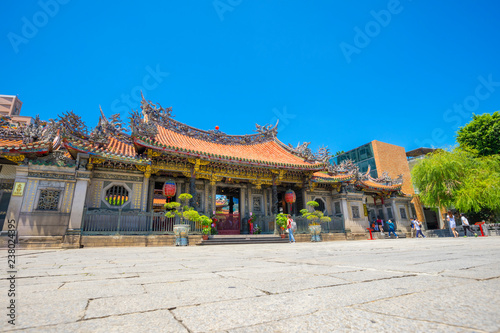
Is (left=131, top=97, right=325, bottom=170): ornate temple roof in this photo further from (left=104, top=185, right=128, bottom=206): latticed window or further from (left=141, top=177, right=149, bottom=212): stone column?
(left=104, top=185, right=128, bottom=206): latticed window

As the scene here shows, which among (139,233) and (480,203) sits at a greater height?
(480,203)

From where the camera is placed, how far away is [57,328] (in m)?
0.95

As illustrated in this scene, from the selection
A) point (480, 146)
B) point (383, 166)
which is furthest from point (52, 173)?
point (480, 146)

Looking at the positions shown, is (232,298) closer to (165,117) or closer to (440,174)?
(165,117)

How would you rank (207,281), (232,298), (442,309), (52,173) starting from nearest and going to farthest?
(442,309) → (232,298) → (207,281) → (52,173)

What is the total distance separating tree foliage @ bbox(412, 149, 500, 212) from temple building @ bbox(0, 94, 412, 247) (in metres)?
5.48

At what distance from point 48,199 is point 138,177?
327 cm

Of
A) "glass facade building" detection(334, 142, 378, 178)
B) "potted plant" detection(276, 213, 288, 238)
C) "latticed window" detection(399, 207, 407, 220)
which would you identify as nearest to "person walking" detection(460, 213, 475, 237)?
"latticed window" detection(399, 207, 407, 220)

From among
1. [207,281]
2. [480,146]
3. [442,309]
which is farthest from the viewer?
[480,146]

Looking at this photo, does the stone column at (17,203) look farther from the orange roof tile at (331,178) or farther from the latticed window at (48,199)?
the orange roof tile at (331,178)

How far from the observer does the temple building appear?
9.15 meters

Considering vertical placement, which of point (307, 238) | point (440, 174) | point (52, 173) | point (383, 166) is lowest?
point (307, 238)

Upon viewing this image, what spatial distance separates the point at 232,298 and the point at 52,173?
1109cm

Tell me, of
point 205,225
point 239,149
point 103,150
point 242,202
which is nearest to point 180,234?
point 205,225
